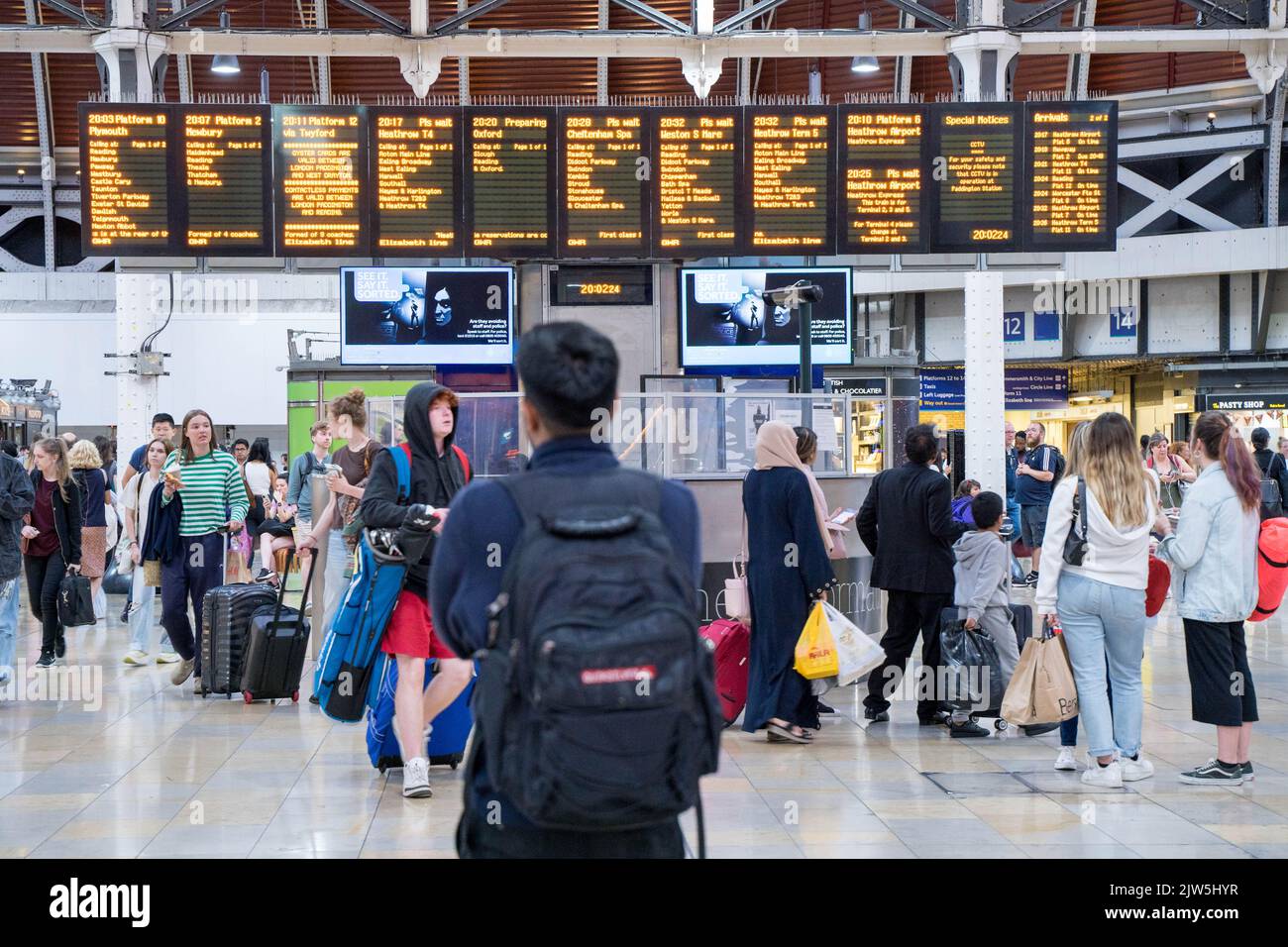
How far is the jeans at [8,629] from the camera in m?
9.19

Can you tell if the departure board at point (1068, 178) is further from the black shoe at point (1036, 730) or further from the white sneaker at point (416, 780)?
the white sneaker at point (416, 780)

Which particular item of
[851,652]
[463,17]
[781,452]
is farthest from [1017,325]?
[851,652]

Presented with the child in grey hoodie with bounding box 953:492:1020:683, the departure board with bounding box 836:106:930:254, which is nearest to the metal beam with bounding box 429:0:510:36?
the departure board with bounding box 836:106:930:254

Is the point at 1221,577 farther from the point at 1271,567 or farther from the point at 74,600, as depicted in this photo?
the point at 74,600

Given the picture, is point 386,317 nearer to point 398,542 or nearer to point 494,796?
point 398,542

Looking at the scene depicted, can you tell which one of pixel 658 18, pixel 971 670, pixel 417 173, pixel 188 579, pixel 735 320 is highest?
pixel 658 18

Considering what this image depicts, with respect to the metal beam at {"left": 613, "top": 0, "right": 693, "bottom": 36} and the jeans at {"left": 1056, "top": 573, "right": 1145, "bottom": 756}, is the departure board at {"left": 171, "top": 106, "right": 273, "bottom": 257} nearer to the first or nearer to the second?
the metal beam at {"left": 613, "top": 0, "right": 693, "bottom": 36}

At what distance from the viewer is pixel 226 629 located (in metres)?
9.22

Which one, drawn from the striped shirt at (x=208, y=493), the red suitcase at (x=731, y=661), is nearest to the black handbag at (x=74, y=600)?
the striped shirt at (x=208, y=493)

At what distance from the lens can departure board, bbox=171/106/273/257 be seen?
12.7m

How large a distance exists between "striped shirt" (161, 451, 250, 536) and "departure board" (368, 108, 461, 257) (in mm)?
3517

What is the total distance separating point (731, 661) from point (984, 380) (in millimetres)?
9227
